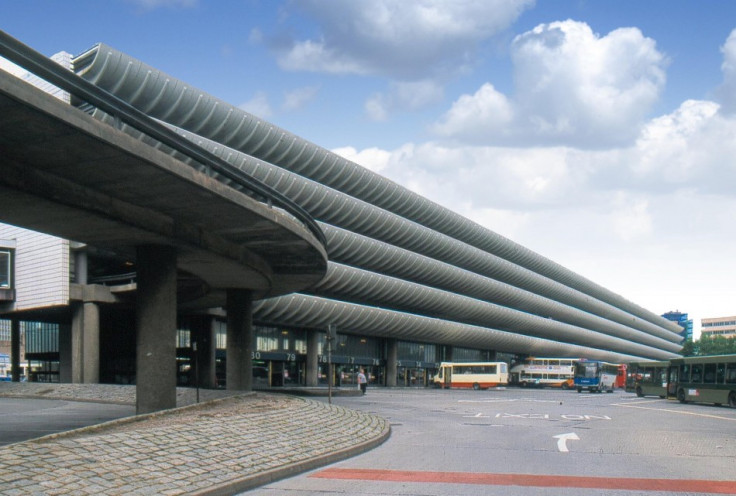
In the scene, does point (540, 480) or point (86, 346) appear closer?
point (540, 480)

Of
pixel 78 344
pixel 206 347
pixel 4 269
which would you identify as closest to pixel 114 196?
pixel 78 344

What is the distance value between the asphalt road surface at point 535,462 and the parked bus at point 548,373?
55659 millimetres

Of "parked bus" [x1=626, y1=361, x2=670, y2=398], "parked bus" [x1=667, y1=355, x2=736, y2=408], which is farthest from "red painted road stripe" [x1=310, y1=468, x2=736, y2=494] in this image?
"parked bus" [x1=626, y1=361, x2=670, y2=398]

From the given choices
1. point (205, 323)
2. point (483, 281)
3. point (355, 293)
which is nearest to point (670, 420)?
point (205, 323)

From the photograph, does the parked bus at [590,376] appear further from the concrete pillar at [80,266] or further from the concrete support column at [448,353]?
the concrete pillar at [80,266]

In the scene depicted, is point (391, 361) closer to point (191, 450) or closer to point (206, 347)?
point (206, 347)

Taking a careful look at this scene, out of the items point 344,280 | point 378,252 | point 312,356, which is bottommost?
point 312,356

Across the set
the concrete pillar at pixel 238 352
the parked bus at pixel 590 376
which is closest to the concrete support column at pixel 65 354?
the concrete pillar at pixel 238 352

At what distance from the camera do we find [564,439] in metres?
20.0

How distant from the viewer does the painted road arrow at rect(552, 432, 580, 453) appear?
698 inches

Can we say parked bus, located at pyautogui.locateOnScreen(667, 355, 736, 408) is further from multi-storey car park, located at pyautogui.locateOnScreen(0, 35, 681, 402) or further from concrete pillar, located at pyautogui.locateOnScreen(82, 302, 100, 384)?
concrete pillar, located at pyautogui.locateOnScreen(82, 302, 100, 384)

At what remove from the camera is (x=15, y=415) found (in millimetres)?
23422

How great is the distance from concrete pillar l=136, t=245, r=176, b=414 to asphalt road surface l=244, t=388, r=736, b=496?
5.77m

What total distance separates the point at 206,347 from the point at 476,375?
87.9 ft
